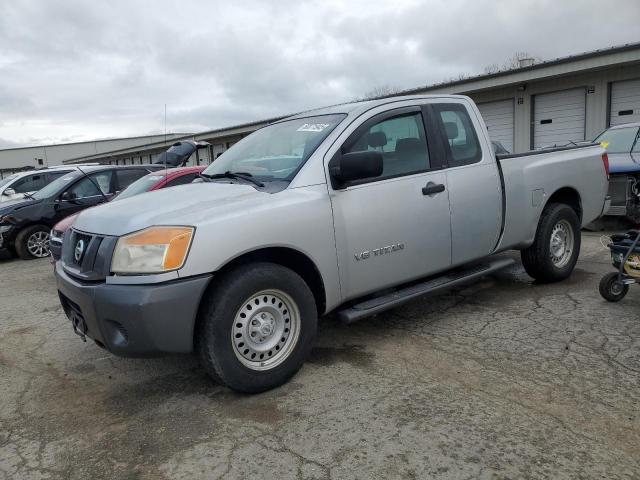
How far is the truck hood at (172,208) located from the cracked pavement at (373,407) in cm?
115

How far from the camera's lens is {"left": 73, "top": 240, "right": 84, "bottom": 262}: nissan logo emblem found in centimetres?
329

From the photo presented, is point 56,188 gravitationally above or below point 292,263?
above

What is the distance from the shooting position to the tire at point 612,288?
182 inches

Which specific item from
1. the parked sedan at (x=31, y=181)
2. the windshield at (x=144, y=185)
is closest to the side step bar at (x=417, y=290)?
the windshield at (x=144, y=185)

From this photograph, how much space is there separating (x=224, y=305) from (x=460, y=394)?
152 centimetres

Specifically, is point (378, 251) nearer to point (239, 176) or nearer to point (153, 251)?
point (239, 176)

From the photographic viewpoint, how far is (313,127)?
4.03 m

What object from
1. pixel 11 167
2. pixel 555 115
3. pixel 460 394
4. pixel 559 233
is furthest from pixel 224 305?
pixel 11 167

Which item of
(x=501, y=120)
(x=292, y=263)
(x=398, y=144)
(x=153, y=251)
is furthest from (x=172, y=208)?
(x=501, y=120)

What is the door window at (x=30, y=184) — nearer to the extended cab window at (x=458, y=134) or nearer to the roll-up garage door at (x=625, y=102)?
the extended cab window at (x=458, y=134)

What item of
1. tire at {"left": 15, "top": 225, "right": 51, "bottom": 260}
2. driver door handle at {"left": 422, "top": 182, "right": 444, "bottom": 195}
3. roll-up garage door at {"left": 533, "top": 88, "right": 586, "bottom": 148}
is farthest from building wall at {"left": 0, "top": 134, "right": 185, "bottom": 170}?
driver door handle at {"left": 422, "top": 182, "right": 444, "bottom": 195}

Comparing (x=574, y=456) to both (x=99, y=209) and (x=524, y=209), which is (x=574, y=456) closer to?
(x=524, y=209)

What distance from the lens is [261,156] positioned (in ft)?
13.5

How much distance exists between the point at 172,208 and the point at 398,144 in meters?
1.85
